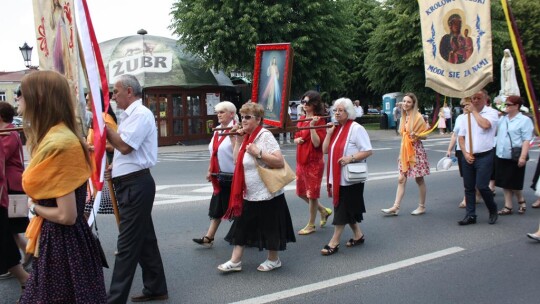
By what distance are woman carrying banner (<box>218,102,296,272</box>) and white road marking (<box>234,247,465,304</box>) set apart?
570mm

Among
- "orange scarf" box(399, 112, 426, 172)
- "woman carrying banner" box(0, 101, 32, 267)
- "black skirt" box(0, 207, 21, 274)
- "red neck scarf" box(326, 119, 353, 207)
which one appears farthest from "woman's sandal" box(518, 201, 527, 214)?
"black skirt" box(0, 207, 21, 274)

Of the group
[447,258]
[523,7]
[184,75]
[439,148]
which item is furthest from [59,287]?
[523,7]

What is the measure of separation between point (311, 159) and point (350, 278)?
7.20ft

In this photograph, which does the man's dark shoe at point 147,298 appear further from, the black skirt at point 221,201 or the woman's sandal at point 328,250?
the woman's sandal at point 328,250

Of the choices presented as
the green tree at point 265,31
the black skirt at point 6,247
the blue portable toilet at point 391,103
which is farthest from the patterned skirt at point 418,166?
the blue portable toilet at point 391,103

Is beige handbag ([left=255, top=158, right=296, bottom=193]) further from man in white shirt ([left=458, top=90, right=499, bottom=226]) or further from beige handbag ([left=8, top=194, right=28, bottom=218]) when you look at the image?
man in white shirt ([left=458, top=90, right=499, bottom=226])

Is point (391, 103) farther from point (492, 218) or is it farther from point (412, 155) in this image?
A: point (492, 218)

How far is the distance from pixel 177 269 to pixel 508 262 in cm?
344

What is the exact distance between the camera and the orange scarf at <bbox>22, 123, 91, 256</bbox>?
2662 mm

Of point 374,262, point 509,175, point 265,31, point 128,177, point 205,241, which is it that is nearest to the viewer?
point 128,177

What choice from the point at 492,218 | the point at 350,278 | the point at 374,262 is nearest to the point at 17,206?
the point at 350,278

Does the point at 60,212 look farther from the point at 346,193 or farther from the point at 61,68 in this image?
the point at 346,193

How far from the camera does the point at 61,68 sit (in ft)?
11.9

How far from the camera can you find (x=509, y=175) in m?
7.98
